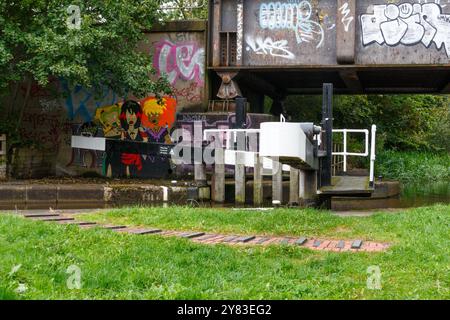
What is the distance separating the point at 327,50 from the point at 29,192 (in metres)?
9.22

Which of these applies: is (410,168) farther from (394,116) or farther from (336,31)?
(336,31)

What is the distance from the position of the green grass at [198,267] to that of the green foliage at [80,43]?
7.64 m

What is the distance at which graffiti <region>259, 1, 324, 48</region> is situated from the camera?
1708 centimetres

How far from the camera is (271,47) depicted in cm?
→ 1741

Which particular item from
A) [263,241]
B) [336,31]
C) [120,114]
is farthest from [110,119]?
[263,241]

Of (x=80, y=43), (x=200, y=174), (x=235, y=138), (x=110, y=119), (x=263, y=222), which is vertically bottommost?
(x=263, y=222)

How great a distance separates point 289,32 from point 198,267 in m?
12.7

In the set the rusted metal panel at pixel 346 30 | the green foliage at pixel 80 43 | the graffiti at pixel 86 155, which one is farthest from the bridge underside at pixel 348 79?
the graffiti at pixel 86 155

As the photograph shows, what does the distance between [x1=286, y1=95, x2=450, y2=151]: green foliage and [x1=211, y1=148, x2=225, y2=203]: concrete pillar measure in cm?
1241

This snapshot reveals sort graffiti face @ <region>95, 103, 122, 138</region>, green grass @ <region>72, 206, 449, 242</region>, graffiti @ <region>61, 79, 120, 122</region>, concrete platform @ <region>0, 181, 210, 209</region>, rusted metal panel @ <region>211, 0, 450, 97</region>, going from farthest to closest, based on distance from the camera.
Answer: graffiti @ <region>61, 79, 120, 122</region> → graffiti face @ <region>95, 103, 122, 138</region> → rusted metal panel @ <region>211, 0, 450, 97</region> → concrete platform @ <region>0, 181, 210, 209</region> → green grass @ <region>72, 206, 449, 242</region>

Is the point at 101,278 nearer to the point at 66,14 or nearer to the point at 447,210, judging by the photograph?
the point at 447,210

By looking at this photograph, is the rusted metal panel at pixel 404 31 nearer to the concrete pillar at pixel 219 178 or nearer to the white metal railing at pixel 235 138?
the white metal railing at pixel 235 138

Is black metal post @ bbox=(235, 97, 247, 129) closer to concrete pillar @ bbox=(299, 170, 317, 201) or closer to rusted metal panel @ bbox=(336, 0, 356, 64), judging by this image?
rusted metal panel @ bbox=(336, 0, 356, 64)

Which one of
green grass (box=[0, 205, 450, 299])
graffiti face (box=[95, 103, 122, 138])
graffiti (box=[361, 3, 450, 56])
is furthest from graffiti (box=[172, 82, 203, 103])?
green grass (box=[0, 205, 450, 299])
